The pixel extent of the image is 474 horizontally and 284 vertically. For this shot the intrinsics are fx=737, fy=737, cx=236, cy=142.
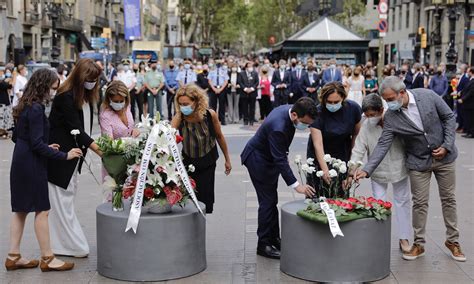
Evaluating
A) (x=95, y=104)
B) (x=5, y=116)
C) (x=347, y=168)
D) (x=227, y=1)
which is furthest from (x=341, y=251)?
(x=227, y=1)

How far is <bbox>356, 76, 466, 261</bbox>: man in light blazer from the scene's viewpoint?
6.68m

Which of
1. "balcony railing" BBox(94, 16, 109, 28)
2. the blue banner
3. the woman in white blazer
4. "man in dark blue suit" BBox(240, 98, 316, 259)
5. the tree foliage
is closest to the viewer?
"man in dark blue suit" BBox(240, 98, 316, 259)

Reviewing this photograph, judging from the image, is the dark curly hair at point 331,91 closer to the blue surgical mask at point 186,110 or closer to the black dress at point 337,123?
the black dress at point 337,123

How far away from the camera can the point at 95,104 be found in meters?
6.96

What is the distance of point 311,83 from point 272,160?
1484cm

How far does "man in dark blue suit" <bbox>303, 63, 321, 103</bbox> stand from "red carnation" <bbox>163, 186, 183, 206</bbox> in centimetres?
1535

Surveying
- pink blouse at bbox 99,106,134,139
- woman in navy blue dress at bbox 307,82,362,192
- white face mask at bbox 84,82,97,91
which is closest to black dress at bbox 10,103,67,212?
white face mask at bbox 84,82,97,91

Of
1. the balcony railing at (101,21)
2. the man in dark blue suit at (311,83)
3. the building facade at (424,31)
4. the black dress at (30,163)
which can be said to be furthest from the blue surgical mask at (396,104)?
the balcony railing at (101,21)

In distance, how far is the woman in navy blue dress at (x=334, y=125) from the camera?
675cm

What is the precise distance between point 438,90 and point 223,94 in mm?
5824

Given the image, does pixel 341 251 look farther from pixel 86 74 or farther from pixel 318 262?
pixel 86 74

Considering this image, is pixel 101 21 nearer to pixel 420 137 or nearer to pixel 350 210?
pixel 420 137

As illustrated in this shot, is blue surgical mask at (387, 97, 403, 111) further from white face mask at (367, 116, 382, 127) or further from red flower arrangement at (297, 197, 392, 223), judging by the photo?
red flower arrangement at (297, 197, 392, 223)

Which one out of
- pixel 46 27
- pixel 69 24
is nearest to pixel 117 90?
pixel 46 27
